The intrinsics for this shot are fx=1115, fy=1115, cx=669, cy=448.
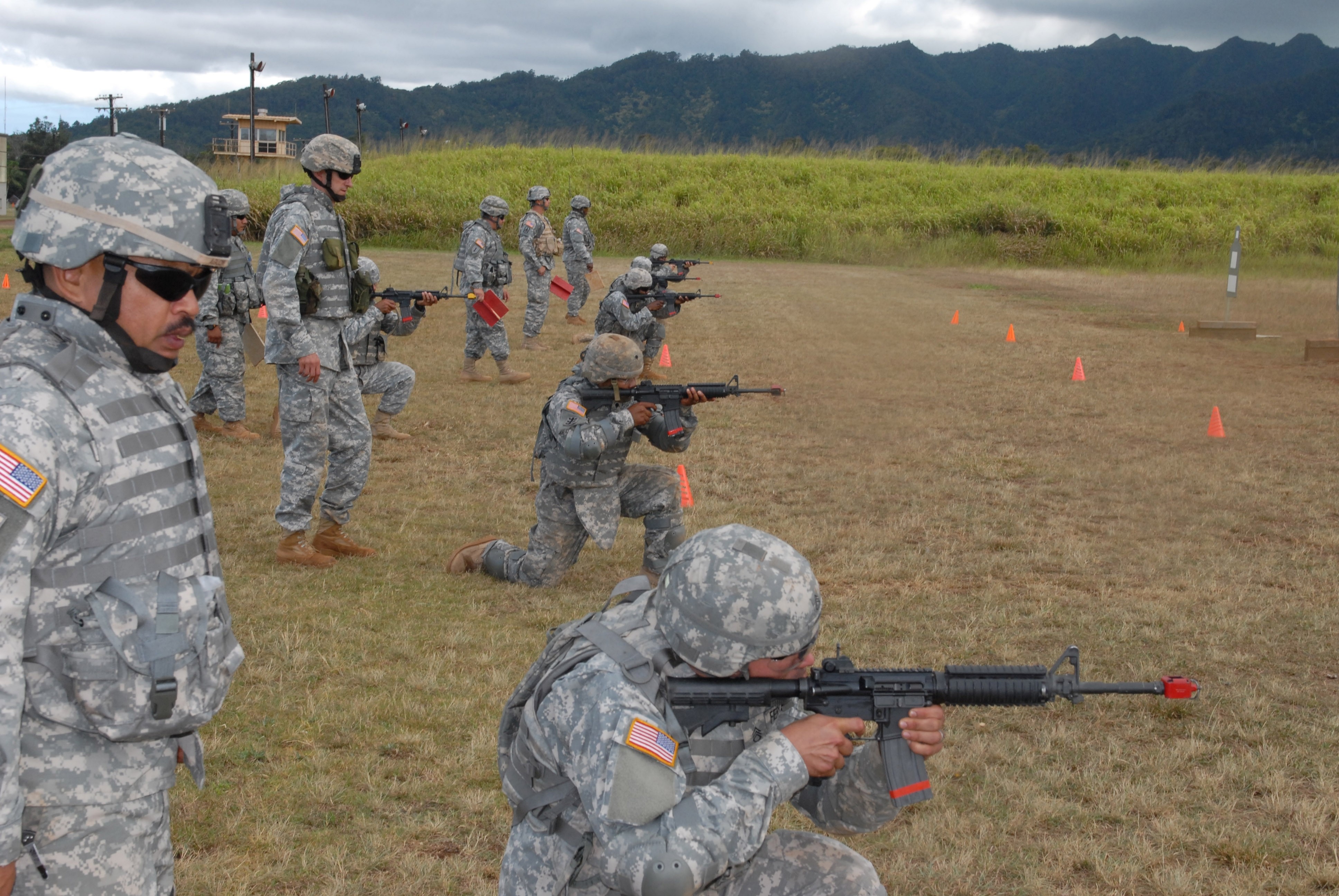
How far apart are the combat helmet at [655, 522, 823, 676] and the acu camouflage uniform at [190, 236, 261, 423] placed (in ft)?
27.5

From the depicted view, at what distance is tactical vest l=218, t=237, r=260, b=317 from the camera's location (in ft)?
34.1

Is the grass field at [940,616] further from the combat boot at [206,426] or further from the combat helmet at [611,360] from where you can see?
the combat helmet at [611,360]

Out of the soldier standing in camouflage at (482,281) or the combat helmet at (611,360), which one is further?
the soldier standing in camouflage at (482,281)

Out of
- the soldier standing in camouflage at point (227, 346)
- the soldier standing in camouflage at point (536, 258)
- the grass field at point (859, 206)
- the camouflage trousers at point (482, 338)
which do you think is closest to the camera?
the soldier standing in camouflage at point (227, 346)

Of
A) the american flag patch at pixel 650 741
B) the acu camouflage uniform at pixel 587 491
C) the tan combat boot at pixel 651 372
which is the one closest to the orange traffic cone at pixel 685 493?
the acu camouflage uniform at pixel 587 491

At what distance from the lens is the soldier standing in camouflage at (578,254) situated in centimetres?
1816

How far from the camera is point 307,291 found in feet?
22.7

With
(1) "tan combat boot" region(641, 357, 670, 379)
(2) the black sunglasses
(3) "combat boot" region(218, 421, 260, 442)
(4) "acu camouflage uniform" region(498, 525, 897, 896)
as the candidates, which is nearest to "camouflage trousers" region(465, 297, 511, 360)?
(1) "tan combat boot" region(641, 357, 670, 379)

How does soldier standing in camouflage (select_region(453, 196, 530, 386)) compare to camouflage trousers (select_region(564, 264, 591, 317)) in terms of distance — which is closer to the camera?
soldier standing in camouflage (select_region(453, 196, 530, 386))

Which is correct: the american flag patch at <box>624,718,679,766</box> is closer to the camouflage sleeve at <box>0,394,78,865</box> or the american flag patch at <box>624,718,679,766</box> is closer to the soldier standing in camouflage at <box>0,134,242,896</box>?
the soldier standing in camouflage at <box>0,134,242,896</box>

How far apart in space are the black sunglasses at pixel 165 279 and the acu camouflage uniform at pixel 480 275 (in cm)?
1136

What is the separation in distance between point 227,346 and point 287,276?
4387mm

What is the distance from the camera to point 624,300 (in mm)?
13773

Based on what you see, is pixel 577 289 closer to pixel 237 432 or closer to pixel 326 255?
pixel 237 432
